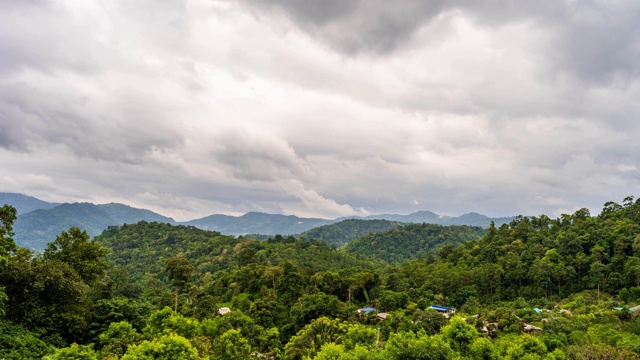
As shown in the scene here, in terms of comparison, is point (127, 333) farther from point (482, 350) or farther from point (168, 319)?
point (482, 350)

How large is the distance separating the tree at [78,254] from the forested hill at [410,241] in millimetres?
114822

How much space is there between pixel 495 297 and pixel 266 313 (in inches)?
1399

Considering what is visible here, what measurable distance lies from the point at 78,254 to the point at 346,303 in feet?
97.0

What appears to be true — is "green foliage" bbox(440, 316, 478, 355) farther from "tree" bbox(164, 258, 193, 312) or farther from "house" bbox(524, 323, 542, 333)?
"tree" bbox(164, 258, 193, 312)

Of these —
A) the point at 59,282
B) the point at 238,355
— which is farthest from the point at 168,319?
the point at 59,282

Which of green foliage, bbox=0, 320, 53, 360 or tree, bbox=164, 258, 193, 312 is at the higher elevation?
tree, bbox=164, 258, 193, 312

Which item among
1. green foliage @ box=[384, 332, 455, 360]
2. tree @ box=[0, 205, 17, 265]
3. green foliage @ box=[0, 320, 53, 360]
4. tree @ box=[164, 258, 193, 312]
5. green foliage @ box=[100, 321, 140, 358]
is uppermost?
tree @ box=[0, 205, 17, 265]

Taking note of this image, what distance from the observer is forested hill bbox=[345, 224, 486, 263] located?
141000 millimetres

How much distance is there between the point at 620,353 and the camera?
24.4m

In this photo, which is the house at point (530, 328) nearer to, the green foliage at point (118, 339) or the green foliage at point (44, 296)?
the green foliage at point (118, 339)

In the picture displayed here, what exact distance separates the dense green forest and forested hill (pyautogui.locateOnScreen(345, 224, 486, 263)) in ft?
189

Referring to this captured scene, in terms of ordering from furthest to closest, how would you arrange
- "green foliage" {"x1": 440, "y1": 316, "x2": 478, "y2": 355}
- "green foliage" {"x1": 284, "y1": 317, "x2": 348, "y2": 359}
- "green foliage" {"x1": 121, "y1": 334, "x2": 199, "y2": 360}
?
"green foliage" {"x1": 284, "y1": 317, "x2": 348, "y2": 359}
"green foliage" {"x1": 440, "y1": 316, "x2": 478, "y2": 355}
"green foliage" {"x1": 121, "y1": 334, "x2": 199, "y2": 360}

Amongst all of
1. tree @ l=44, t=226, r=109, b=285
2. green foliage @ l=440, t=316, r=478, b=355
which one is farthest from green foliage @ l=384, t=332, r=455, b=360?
tree @ l=44, t=226, r=109, b=285

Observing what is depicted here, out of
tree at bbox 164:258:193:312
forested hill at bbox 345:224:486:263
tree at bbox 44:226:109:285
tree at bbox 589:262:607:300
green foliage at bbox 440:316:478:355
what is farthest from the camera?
forested hill at bbox 345:224:486:263
